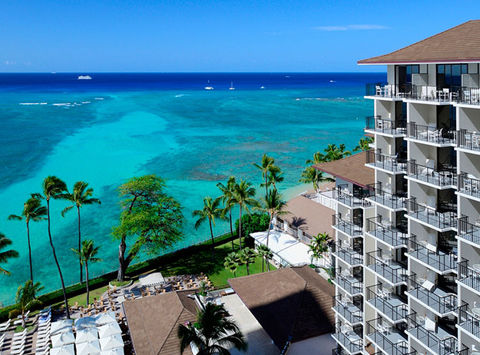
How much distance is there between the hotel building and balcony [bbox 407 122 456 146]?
4 centimetres

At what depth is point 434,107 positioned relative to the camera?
65.7 feet

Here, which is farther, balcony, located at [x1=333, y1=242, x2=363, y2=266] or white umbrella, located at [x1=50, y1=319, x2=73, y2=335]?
white umbrella, located at [x1=50, y1=319, x2=73, y2=335]

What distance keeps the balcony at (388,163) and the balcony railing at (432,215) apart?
5.39 feet

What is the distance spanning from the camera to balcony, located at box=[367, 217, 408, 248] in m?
21.5

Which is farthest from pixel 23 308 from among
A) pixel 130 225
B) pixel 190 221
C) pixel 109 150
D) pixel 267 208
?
pixel 109 150

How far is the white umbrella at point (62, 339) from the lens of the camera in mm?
27703

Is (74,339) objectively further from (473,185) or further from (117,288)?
(473,185)

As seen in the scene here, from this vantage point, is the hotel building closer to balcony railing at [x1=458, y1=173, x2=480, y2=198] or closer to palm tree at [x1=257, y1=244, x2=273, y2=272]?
balcony railing at [x1=458, y1=173, x2=480, y2=198]

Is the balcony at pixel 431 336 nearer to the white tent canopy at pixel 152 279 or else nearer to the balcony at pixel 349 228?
the balcony at pixel 349 228

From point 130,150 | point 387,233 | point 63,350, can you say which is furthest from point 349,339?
point 130,150

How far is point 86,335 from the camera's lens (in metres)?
28.3

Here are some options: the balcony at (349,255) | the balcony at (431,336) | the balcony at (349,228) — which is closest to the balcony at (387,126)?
the balcony at (349,228)

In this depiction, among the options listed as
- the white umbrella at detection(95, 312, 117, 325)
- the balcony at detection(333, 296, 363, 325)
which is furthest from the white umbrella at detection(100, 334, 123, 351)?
the balcony at detection(333, 296, 363, 325)

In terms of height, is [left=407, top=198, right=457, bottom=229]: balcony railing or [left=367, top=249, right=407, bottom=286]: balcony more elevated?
[left=407, top=198, right=457, bottom=229]: balcony railing
